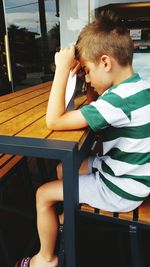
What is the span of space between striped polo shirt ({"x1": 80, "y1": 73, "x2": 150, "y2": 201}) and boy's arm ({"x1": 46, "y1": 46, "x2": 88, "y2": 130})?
49 mm

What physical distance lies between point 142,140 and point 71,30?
3545mm

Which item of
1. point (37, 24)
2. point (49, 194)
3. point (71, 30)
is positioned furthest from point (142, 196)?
point (37, 24)

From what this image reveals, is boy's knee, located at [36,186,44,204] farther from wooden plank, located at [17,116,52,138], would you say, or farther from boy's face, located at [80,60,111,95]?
boy's face, located at [80,60,111,95]

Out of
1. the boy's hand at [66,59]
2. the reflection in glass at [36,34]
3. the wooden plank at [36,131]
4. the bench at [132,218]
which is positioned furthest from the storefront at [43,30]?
the bench at [132,218]

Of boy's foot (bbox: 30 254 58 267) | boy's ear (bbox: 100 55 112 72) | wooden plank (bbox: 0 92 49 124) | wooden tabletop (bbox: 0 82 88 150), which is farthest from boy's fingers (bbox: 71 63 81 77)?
boy's foot (bbox: 30 254 58 267)

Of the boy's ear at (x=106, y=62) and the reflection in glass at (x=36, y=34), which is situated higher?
the reflection in glass at (x=36, y=34)

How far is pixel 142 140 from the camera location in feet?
3.54

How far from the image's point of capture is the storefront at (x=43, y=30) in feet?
13.7

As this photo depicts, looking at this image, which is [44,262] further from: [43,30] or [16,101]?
[43,30]

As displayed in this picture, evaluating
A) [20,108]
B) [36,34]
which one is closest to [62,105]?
[20,108]

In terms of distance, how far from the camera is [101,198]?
3.62 feet

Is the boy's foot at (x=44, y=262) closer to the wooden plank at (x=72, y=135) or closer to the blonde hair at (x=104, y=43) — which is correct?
the wooden plank at (x=72, y=135)

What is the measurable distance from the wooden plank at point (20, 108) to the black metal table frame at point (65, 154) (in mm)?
318

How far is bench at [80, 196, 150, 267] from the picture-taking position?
1.02 meters
